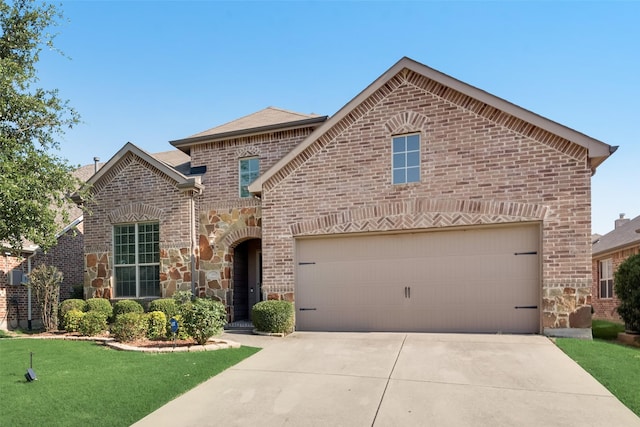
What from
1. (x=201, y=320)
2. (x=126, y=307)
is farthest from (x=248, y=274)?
(x=201, y=320)

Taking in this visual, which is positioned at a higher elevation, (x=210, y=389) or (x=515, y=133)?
(x=515, y=133)

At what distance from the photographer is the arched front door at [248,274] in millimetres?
13438

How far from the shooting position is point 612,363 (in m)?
6.75

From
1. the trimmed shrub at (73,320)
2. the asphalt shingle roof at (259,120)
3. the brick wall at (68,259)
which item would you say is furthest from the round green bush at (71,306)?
the asphalt shingle roof at (259,120)

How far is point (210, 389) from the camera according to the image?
605 cm

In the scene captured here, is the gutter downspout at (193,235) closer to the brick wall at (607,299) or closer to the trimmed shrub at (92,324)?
the trimmed shrub at (92,324)

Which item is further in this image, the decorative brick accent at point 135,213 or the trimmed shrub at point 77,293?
the trimmed shrub at point 77,293

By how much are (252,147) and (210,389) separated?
28.8ft

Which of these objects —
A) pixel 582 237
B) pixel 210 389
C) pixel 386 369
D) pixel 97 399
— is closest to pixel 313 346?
pixel 386 369

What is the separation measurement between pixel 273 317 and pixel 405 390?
4.96 meters

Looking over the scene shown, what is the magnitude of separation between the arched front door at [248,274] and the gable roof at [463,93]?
3.05 metres

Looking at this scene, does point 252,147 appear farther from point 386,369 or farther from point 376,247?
point 386,369

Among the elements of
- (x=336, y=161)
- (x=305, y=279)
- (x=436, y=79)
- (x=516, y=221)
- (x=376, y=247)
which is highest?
(x=436, y=79)

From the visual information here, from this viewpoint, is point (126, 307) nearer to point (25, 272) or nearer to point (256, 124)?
point (25, 272)
